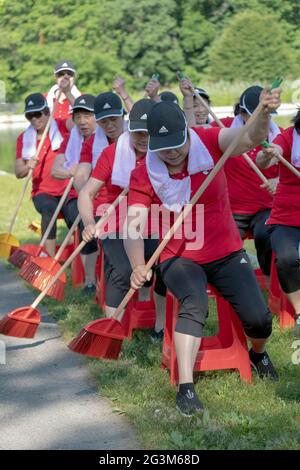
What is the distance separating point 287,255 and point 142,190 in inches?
67.4

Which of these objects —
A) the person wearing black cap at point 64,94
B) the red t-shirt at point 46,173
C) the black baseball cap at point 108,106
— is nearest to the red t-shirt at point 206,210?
the black baseball cap at point 108,106

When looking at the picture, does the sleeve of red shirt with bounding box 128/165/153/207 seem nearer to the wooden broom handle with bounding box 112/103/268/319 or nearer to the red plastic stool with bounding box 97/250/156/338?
the wooden broom handle with bounding box 112/103/268/319

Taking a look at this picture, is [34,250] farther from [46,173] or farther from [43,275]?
[43,275]

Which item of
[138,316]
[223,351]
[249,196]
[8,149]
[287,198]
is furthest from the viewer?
[8,149]

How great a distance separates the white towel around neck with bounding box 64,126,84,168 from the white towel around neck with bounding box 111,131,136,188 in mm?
2039

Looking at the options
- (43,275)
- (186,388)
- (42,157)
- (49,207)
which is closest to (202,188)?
(186,388)

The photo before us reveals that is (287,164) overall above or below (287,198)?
above

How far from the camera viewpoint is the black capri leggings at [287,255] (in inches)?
284

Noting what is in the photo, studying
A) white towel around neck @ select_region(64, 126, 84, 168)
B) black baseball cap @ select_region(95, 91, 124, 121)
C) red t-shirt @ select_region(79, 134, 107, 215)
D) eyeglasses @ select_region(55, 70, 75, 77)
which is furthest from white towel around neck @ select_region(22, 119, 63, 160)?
black baseball cap @ select_region(95, 91, 124, 121)

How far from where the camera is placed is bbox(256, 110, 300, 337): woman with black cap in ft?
23.6

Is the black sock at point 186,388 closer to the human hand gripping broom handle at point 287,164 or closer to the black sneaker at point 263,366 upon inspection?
the black sneaker at point 263,366

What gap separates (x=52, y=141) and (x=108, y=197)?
2.83 m

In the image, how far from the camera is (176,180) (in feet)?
19.0

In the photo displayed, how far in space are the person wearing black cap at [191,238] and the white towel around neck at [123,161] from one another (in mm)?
1116
